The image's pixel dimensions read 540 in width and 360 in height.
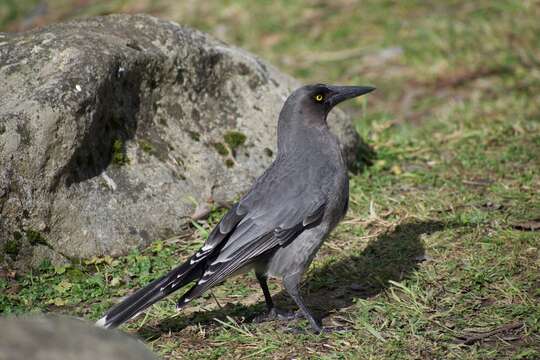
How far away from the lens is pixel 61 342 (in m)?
3.24

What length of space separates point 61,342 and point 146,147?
3.43 metres

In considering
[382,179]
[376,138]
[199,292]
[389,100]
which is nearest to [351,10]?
[389,100]

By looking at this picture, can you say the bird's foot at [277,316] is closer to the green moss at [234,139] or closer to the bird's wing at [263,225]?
the bird's wing at [263,225]

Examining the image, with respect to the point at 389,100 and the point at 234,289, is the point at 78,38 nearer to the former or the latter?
the point at 234,289

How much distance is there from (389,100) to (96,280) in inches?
206

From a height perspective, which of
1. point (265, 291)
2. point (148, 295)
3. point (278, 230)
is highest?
point (278, 230)

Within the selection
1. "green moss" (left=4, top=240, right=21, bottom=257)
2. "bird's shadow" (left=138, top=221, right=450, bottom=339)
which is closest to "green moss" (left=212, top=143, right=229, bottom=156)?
"bird's shadow" (left=138, top=221, right=450, bottom=339)

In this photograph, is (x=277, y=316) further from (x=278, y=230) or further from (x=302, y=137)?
(x=302, y=137)

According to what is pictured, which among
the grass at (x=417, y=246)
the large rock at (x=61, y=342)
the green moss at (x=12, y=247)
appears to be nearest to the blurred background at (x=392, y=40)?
the grass at (x=417, y=246)

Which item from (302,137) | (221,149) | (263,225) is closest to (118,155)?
(221,149)

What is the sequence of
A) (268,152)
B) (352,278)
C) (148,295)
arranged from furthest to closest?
(268,152) → (352,278) → (148,295)

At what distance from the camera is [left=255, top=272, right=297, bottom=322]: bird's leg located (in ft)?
17.3

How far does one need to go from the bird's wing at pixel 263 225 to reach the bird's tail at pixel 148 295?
10cm

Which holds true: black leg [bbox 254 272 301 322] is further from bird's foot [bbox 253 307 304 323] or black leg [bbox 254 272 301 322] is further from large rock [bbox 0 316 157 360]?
large rock [bbox 0 316 157 360]
